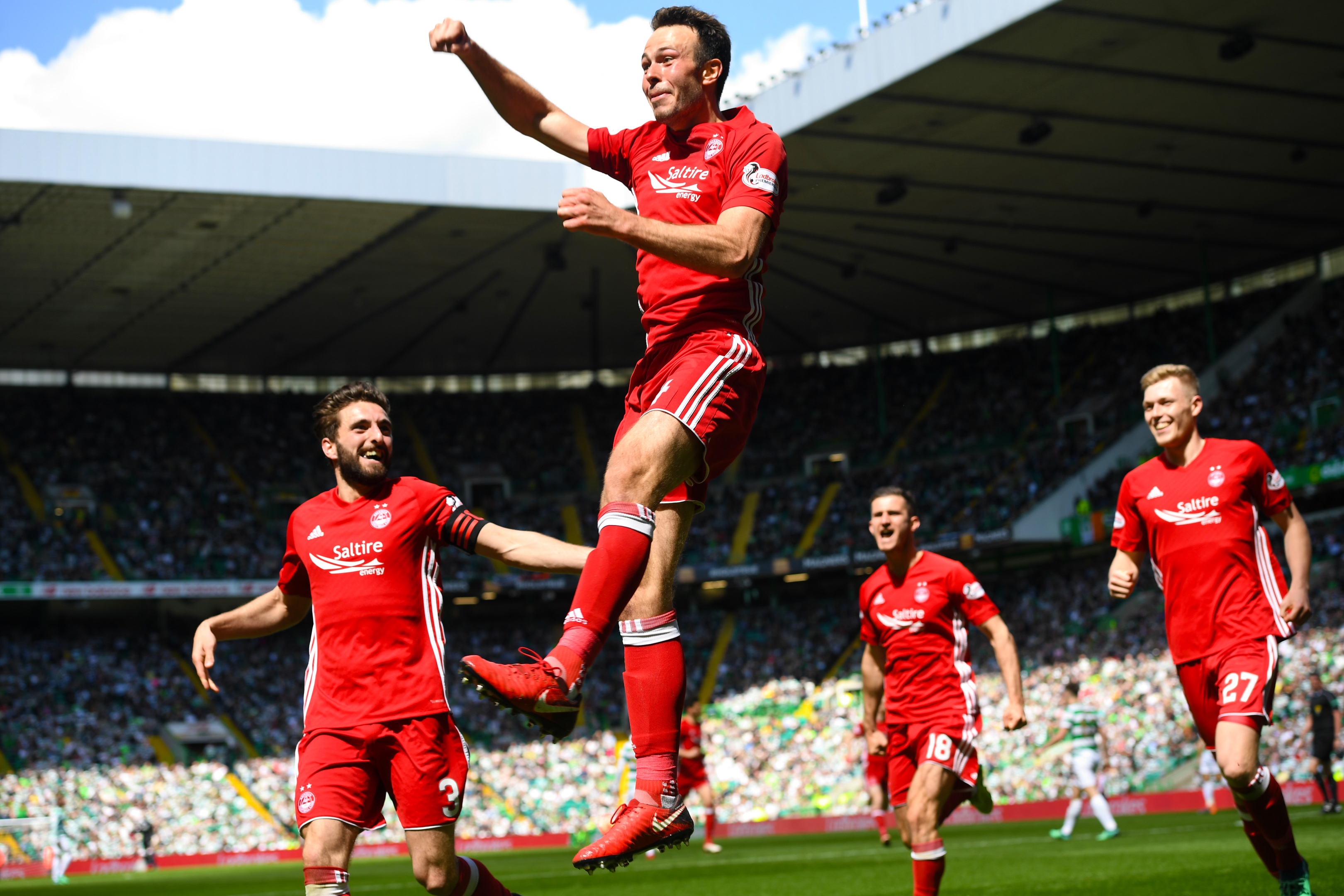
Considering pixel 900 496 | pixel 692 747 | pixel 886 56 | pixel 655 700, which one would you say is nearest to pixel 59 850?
pixel 692 747

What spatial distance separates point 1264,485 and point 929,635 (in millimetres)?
2466

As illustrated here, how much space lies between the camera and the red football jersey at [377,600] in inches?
246

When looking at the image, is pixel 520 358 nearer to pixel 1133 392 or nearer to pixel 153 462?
pixel 153 462

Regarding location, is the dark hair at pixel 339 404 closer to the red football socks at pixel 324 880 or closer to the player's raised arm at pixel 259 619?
the player's raised arm at pixel 259 619

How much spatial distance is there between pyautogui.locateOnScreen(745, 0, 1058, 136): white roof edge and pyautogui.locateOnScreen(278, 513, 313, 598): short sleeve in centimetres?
1947

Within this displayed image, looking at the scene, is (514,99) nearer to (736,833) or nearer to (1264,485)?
(1264,485)

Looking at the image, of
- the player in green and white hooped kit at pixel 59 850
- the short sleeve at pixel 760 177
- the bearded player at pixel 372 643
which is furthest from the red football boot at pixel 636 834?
the player in green and white hooped kit at pixel 59 850

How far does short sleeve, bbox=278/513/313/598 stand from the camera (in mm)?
6613

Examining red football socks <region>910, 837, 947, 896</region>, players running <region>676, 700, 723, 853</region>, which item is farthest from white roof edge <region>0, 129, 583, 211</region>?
red football socks <region>910, 837, 947, 896</region>

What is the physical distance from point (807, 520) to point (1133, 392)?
10.1m

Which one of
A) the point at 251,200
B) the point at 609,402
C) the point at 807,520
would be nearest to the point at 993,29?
the point at 251,200

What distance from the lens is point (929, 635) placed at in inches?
360

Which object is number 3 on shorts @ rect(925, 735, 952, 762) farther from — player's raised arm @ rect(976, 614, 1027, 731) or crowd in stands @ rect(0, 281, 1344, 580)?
crowd in stands @ rect(0, 281, 1344, 580)

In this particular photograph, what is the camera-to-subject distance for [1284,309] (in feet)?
121
